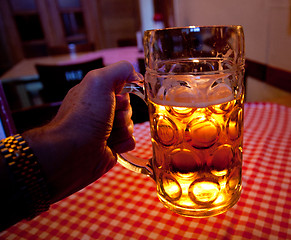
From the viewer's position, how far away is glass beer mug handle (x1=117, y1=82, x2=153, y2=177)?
0.54 metres

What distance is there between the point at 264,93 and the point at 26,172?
2044 mm

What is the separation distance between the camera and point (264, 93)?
2020 mm

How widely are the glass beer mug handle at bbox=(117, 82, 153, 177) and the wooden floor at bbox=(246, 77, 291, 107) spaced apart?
1359 millimetres

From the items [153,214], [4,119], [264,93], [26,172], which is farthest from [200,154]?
[264,93]

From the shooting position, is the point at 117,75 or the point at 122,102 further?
the point at 122,102

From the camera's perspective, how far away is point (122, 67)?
530mm

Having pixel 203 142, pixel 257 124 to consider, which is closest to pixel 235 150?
pixel 203 142

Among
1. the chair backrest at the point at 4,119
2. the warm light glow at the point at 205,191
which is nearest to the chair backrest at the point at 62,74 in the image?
the chair backrest at the point at 4,119

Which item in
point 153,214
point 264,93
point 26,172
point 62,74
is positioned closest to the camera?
point 26,172

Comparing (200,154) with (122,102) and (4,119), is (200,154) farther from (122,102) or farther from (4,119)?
(4,119)

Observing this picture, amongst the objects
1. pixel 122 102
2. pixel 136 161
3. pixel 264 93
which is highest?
pixel 122 102

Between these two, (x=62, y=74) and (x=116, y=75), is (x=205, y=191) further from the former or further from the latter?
(x=62, y=74)

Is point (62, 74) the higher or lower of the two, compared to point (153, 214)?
higher

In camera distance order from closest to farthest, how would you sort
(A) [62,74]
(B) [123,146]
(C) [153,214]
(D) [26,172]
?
(D) [26,172], (C) [153,214], (B) [123,146], (A) [62,74]
